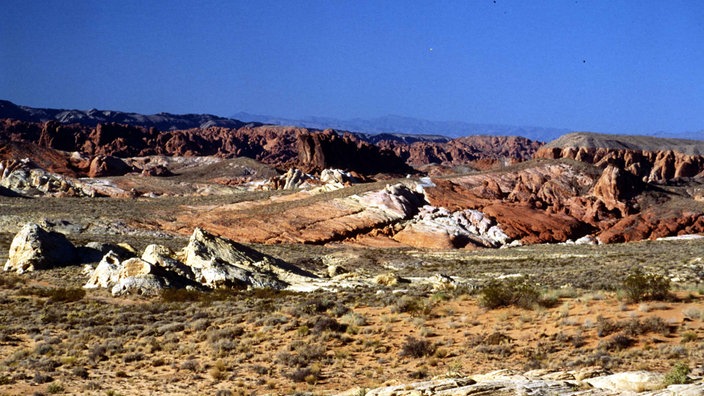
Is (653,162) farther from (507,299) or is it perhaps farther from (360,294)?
(507,299)

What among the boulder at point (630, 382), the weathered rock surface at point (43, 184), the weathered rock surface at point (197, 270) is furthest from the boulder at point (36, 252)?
the weathered rock surface at point (43, 184)

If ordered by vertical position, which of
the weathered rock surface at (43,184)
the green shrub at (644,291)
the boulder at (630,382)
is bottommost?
the weathered rock surface at (43,184)

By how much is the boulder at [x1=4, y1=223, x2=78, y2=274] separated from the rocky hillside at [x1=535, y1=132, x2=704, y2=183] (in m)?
98.7

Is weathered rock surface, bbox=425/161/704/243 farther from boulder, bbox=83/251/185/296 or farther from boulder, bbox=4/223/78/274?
boulder, bbox=83/251/185/296

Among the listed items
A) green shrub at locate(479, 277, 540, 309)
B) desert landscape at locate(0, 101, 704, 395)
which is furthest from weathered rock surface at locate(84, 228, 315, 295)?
green shrub at locate(479, 277, 540, 309)

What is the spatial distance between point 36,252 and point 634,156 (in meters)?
128

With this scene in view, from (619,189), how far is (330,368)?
205 feet

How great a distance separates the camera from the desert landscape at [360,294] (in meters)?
16.0

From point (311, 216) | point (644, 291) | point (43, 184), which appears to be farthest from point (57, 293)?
point (43, 184)

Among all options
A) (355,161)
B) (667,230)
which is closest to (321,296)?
(667,230)

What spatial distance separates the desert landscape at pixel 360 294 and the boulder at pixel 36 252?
8cm

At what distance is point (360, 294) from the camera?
26.4 m

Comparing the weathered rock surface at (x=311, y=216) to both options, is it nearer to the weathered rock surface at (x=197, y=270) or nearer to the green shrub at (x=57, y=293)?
the weathered rock surface at (x=197, y=270)

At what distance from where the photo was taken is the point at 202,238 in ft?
115
